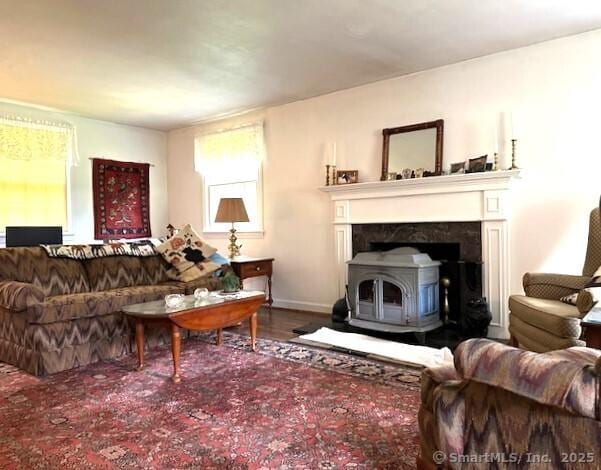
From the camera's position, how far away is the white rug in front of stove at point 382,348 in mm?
3146

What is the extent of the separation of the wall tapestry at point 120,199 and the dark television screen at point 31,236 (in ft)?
4.04

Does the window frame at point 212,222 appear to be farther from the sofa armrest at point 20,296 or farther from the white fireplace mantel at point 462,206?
the sofa armrest at point 20,296

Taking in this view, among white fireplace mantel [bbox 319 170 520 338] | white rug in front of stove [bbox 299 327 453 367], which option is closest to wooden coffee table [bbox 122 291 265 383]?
white rug in front of stove [bbox 299 327 453 367]

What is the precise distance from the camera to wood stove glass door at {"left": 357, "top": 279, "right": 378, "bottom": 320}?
390 centimetres

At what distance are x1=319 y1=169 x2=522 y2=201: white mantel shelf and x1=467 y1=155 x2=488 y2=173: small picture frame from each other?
0.30ft

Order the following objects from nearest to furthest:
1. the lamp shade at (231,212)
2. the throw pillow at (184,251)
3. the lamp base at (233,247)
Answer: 1. the throw pillow at (184,251)
2. the lamp shade at (231,212)
3. the lamp base at (233,247)

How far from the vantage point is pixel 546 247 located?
11.7 ft

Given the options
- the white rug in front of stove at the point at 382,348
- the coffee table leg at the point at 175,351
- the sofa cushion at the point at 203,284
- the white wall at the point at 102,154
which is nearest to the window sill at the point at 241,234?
the white wall at the point at 102,154

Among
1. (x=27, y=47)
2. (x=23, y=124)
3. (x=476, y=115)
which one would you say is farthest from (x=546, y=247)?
(x=23, y=124)

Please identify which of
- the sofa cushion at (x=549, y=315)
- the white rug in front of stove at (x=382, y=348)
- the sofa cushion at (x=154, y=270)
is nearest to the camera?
the sofa cushion at (x=549, y=315)

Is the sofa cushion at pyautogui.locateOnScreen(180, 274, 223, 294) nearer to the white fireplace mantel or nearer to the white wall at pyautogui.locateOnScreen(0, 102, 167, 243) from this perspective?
the white fireplace mantel

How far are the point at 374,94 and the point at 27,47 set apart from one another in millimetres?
3154

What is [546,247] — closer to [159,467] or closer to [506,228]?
[506,228]

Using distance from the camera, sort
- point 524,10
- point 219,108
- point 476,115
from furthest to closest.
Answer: point 219,108 → point 476,115 → point 524,10
